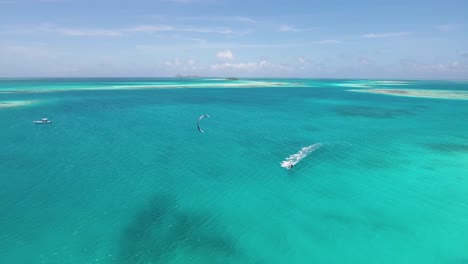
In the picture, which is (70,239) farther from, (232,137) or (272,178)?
(232,137)

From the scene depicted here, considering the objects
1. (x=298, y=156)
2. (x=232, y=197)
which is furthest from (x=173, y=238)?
(x=298, y=156)

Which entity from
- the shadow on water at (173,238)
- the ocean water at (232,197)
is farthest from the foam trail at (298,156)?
the shadow on water at (173,238)

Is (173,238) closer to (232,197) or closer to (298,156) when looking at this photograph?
(232,197)

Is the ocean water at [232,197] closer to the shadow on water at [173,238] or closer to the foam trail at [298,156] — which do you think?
the shadow on water at [173,238]

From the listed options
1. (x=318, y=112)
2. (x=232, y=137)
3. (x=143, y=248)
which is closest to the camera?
(x=143, y=248)

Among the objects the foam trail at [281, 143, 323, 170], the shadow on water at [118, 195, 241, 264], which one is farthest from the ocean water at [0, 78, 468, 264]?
the foam trail at [281, 143, 323, 170]

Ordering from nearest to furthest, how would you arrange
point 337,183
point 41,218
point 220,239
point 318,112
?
point 220,239 < point 41,218 < point 337,183 < point 318,112

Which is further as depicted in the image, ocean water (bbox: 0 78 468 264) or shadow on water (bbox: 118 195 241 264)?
ocean water (bbox: 0 78 468 264)

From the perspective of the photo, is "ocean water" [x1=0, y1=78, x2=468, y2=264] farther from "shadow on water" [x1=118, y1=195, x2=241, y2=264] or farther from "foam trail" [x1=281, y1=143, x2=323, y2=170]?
"foam trail" [x1=281, y1=143, x2=323, y2=170]

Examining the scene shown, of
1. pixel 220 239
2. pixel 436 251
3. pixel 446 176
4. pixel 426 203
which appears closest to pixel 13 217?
pixel 220 239
